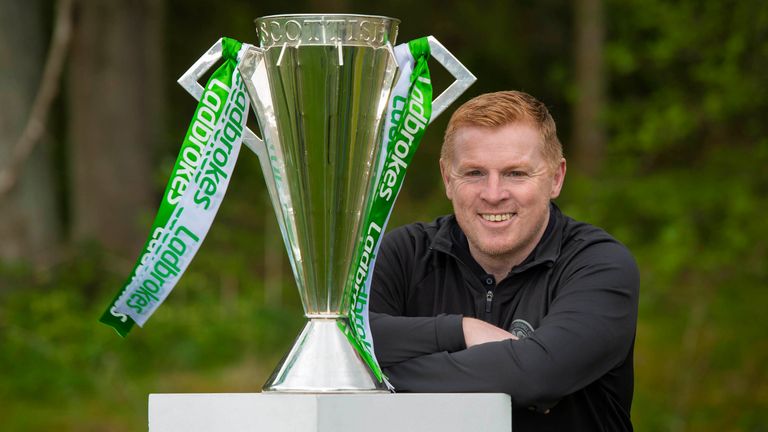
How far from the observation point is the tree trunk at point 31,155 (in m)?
8.28

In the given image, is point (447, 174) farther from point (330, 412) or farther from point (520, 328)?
point (330, 412)

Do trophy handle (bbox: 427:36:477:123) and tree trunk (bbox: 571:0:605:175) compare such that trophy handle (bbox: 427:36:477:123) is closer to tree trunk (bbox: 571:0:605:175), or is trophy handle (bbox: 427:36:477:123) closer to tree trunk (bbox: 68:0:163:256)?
tree trunk (bbox: 68:0:163:256)

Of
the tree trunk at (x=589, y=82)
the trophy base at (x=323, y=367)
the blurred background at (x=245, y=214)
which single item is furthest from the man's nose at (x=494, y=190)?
the tree trunk at (x=589, y=82)

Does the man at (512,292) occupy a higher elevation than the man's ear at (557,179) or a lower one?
lower

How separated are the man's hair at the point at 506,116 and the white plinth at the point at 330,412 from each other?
67 cm

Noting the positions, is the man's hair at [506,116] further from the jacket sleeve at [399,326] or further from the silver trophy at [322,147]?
the silver trophy at [322,147]

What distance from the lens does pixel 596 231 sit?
9.48 ft

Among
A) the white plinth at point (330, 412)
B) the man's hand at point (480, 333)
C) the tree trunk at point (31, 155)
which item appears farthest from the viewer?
the tree trunk at point (31, 155)

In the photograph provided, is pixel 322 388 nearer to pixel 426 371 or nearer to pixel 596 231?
pixel 426 371

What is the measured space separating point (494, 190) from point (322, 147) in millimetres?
559

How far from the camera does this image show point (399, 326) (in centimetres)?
271

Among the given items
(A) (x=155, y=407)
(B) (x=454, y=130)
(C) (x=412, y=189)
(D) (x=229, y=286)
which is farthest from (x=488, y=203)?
(C) (x=412, y=189)

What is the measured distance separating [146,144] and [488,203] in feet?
21.5

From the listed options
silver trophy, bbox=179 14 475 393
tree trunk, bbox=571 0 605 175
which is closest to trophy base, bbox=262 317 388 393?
silver trophy, bbox=179 14 475 393
